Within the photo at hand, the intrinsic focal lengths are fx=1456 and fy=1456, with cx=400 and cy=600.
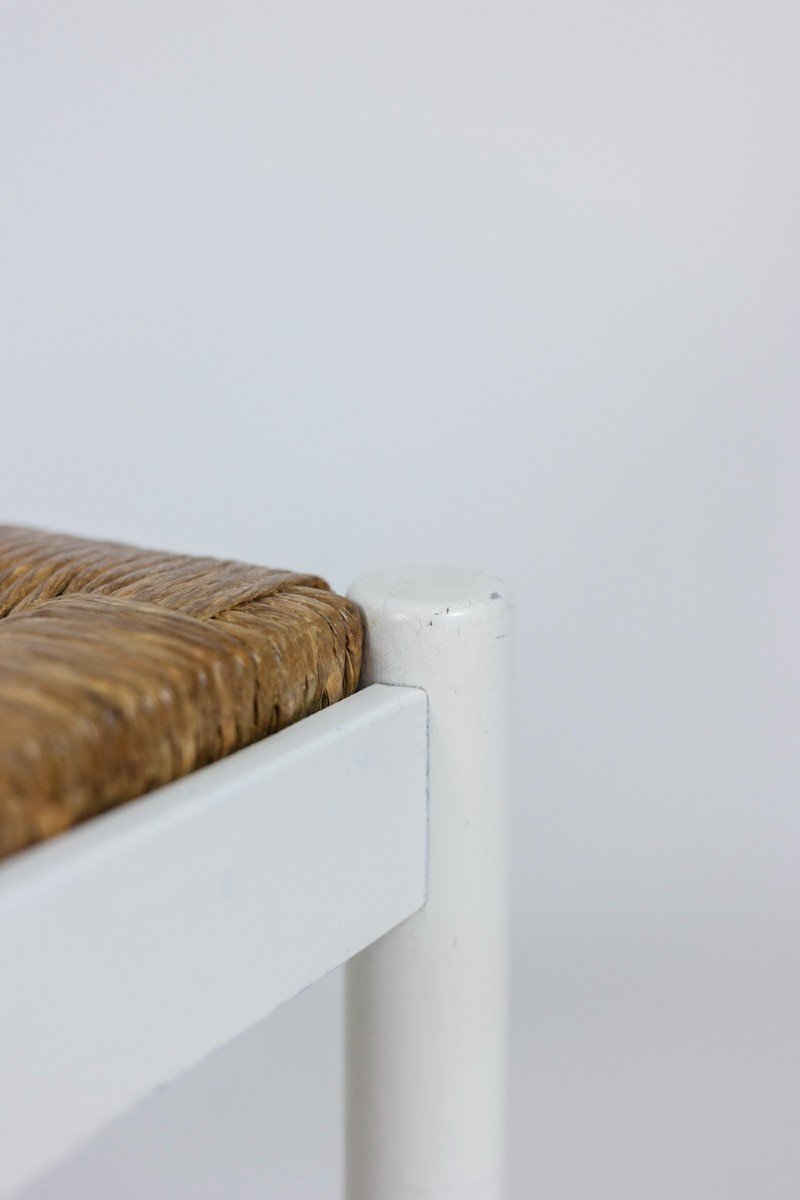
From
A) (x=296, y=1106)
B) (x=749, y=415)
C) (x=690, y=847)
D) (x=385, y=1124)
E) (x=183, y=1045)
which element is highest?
(x=749, y=415)

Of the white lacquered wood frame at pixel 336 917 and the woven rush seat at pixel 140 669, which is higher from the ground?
the woven rush seat at pixel 140 669

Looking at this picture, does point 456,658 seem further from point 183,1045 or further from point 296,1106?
point 296,1106

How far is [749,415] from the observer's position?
132 centimetres

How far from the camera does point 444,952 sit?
1.84ft

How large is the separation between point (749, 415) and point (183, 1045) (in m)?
1.02

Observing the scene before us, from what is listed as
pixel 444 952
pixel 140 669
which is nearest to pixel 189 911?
pixel 140 669

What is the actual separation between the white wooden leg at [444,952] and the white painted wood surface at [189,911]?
19mm

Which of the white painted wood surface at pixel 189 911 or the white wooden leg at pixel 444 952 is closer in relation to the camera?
the white painted wood surface at pixel 189 911

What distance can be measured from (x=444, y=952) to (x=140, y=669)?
21cm

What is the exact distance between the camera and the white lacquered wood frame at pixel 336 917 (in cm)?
37

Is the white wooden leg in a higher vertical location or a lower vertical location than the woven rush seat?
lower

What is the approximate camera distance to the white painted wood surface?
1.18 ft

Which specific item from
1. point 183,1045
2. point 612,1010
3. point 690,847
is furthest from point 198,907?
point 690,847

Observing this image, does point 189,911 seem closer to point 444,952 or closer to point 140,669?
point 140,669
